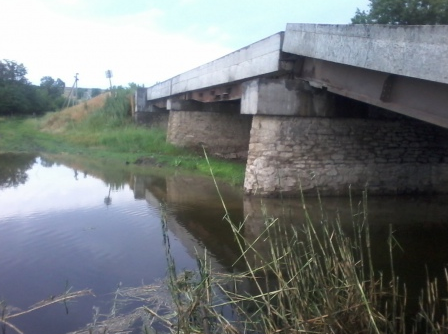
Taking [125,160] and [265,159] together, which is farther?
[125,160]

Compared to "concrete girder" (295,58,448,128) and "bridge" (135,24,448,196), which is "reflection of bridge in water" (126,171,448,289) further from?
"concrete girder" (295,58,448,128)

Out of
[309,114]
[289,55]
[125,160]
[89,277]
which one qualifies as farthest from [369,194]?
[125,160]

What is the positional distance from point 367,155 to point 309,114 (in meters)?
1.66

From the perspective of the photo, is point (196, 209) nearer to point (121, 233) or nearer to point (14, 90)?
point (121, 233)

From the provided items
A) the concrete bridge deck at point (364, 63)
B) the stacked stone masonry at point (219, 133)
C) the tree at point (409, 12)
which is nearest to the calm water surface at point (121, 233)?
the concrete bridge deck at point (364, 63)

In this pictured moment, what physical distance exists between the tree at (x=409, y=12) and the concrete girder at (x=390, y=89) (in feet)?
54.8

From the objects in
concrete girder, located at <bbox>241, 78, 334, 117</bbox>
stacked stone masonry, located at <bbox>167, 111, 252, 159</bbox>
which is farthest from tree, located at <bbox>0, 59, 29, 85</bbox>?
concrete girder, located at <bbox>241, 78, 334, 117</bbox>

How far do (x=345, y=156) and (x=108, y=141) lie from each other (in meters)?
15.0

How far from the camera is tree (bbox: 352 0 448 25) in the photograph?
2394cm

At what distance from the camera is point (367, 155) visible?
454 inches

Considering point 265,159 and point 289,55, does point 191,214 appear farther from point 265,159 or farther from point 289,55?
point 289,55

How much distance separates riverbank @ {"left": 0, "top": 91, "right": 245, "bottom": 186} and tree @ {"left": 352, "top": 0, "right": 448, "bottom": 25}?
1283 centimetres

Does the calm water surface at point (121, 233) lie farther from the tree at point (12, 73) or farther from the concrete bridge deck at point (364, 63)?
the tree at point (12, 73)

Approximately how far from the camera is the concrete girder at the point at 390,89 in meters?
6.67
